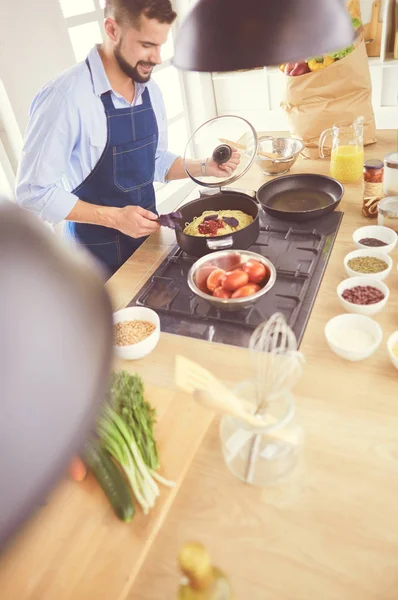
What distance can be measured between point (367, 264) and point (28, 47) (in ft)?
5.57

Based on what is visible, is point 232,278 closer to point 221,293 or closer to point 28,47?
point 221,293

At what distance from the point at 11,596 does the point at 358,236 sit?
124 centimetres

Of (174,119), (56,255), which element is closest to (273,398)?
(56,255)

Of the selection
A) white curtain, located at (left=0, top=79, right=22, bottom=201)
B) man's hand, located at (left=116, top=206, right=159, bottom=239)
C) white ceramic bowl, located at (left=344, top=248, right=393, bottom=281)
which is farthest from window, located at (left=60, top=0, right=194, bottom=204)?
white ceramic bowl, located at (left=344, top=248, right=393, bottom=281)

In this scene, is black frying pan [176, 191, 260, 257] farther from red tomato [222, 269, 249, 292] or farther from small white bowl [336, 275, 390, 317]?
small white bowl [336, 275, 390, 317]

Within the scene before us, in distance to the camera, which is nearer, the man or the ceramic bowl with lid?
the man

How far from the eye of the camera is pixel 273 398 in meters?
0.83

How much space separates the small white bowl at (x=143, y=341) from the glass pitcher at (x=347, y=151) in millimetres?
1036

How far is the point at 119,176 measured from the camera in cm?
170

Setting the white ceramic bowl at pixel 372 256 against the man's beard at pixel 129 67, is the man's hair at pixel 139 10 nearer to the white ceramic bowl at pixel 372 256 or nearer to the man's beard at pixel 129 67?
the man's beard at pixel 129 67

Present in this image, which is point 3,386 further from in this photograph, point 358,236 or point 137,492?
point 358,236

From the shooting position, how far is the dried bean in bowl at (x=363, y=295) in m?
1.14

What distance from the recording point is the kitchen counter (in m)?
0.70

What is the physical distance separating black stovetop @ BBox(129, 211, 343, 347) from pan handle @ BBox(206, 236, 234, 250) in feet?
0.42
